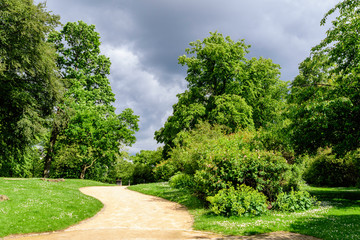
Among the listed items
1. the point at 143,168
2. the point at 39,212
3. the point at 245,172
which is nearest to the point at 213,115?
the point at 245,172

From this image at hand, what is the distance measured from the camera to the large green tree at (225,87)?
91.6 ft

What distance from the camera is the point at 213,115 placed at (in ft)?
89.2

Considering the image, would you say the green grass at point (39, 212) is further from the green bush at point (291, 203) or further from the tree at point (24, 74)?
the green bush at point (291, 203)

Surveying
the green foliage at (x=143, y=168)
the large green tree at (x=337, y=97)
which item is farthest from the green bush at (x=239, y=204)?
the green foliage at (x=143, y=168)

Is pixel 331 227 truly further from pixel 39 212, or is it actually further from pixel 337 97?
pixel 39 212

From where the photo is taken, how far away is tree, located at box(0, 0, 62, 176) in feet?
54.5

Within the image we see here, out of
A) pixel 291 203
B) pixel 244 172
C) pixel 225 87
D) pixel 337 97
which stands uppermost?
pixel 225 87

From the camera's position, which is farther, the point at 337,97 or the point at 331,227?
the point at 337,97

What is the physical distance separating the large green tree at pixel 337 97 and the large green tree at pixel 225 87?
12.4m

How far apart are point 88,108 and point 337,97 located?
26088 mm

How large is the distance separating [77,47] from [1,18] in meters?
14.5

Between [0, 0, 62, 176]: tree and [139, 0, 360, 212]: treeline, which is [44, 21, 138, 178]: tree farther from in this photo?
[139, 0, 360, 212]: treeline

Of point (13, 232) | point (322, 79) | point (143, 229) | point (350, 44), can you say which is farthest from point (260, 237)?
point (322, 79)

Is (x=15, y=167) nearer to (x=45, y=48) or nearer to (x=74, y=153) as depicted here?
(x=74, y=153)
